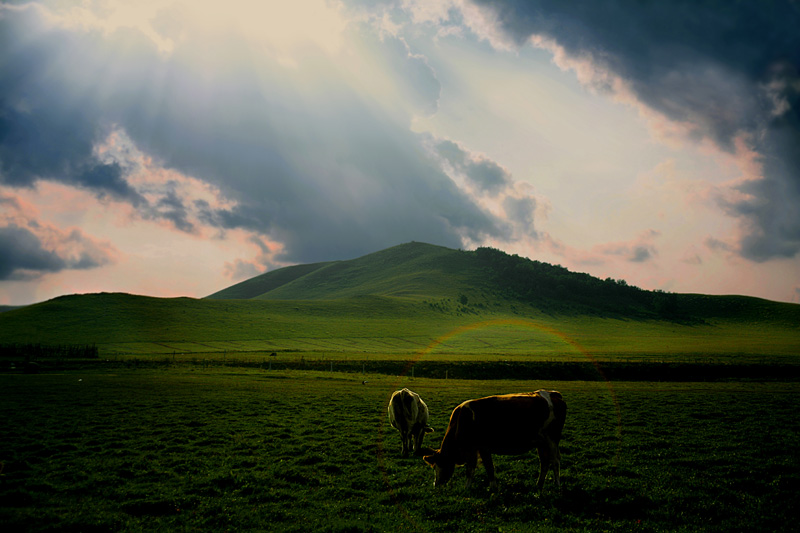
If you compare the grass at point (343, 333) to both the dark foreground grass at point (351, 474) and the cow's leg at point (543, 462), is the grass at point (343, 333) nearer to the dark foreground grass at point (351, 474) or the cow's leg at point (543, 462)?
the dark foreground grass at point (351, 474)

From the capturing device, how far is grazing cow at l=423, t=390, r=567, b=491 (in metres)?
13.7

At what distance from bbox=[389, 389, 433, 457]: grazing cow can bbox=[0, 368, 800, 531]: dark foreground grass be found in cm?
104

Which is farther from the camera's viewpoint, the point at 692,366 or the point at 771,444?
the point at 692,366

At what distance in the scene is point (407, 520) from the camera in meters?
11.7

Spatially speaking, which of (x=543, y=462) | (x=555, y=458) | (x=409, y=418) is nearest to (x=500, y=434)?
(x=543, y=462)

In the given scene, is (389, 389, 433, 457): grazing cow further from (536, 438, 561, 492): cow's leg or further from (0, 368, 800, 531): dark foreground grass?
(536, 438, 561, 492): cow's leg

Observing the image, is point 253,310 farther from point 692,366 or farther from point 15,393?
point 692,366

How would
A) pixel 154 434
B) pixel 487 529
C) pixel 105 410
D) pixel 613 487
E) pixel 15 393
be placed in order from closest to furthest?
pixel 487 529
pixel 613 487
pixel 154 434
pixel 105 410
pixel 15 393

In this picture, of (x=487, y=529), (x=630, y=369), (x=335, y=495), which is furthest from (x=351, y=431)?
(x=630, y=369)

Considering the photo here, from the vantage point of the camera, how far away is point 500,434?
13.6 meters

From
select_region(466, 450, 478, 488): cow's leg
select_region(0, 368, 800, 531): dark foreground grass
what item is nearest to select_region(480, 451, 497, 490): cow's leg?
select_region(466, 450, 478, 488): cow's leg

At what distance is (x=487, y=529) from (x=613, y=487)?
18.2 feet

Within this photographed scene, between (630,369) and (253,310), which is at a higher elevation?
(253,310)

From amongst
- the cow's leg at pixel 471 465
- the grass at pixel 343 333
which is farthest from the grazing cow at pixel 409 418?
the grass at pixel 343 333
